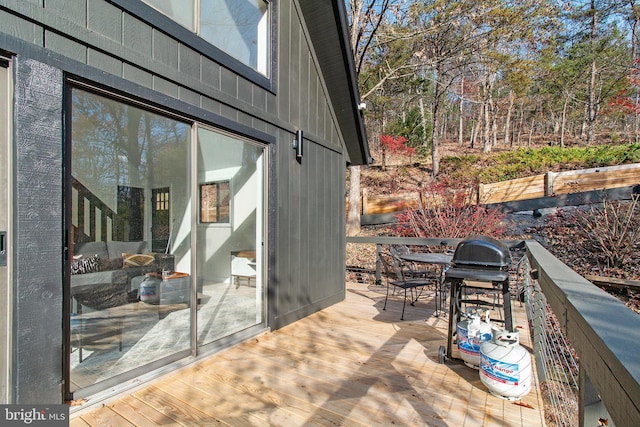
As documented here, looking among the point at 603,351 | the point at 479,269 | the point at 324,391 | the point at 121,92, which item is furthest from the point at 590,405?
the point at 121,92

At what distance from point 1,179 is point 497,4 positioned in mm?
10457

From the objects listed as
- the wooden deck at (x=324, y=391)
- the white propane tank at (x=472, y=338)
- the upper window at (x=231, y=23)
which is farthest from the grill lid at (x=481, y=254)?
the upper window at (x=231, y=23)

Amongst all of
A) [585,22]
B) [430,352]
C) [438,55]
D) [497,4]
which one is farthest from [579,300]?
[585,22]

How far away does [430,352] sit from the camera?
318 cm

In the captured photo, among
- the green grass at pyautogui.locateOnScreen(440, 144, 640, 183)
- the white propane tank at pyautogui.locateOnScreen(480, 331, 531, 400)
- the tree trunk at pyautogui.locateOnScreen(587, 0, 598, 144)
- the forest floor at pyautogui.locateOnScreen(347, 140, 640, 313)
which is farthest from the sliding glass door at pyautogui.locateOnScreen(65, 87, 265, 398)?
the tree trunk at pyautogui.locateOnScreen(587, 0, 598, 144)

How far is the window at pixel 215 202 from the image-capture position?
3077 millimetres

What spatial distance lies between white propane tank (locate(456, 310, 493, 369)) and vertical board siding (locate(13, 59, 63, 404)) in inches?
111

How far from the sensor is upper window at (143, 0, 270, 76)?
9.12ft

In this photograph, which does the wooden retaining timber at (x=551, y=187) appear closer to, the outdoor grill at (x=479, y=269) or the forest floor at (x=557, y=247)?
the forest floor at (x=557, y=247)

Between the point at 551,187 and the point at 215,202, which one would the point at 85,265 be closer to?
the point at 215,202

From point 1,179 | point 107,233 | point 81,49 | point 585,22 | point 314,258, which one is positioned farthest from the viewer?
point 585,22

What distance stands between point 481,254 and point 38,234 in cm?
311

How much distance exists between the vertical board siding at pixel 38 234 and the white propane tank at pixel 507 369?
2.76 metres

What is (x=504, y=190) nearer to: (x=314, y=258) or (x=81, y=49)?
(x=314, y=258)
